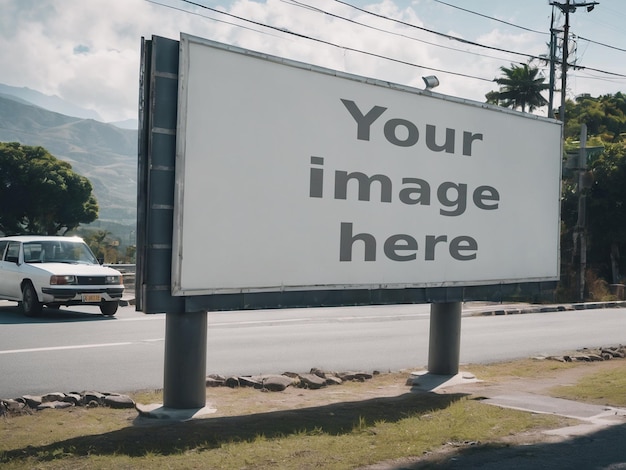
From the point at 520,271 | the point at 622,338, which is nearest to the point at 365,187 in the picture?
the point at 520,271

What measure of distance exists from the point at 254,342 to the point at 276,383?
5478 millimetres

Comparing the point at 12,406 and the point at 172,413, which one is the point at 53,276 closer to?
the point at 12,406

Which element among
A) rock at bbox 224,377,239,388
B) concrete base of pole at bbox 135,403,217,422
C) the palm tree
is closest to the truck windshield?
rock at bbox 224,377,239,388

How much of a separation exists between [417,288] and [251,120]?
313cm

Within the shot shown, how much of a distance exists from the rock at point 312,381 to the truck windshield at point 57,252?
417 inches

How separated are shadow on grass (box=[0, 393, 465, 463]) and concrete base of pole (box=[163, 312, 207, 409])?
34 cm

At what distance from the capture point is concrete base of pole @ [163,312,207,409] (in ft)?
26.7

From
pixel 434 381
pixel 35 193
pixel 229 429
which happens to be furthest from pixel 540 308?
pixel 35 193

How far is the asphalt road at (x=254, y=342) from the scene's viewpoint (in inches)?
456

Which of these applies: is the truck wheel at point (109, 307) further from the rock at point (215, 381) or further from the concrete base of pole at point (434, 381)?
the concrete base of pole at point (434, 381)

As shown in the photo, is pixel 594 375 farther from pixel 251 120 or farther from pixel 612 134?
pixel 612 134

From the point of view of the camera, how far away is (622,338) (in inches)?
717

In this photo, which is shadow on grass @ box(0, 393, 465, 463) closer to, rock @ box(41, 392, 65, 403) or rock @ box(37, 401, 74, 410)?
rock @ box(37, 401, 74, 410)

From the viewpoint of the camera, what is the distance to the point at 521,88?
67.9 m
